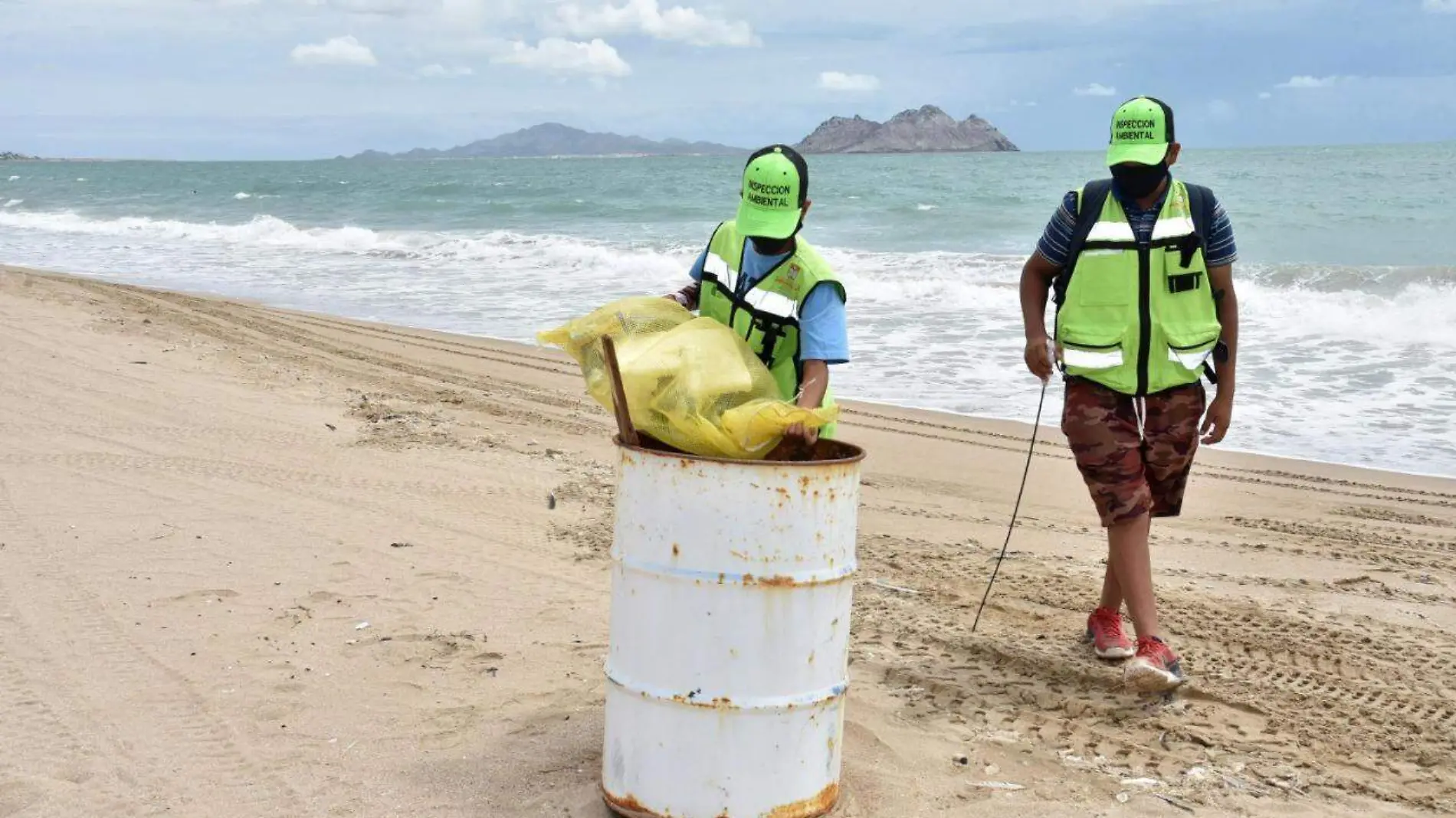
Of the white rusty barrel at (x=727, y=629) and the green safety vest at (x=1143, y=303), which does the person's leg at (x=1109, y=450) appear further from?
the white rusty barrel at (x=727, y=629)

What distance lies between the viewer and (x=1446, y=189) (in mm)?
34906

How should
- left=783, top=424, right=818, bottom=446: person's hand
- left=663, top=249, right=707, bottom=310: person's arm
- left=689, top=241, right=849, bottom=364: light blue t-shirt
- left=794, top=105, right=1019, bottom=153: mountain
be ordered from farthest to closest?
left=794, top=105, right=1019, bottom=153: mountain, left=663, top=249, right=707, bottom=310: person's arm, left=689, top=241, right=849, bottom=364: light blue t-shirt, left=783, top=424, right=818, bottom=446: person's hand

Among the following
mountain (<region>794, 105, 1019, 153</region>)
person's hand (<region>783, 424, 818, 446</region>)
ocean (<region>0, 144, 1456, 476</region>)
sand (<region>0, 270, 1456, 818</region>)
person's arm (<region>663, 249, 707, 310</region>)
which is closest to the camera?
person's hand (<region>783, 424, 818, 446</region>)

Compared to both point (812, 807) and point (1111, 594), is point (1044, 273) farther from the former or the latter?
point (812, 807)

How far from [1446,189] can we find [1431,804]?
35.8 metres

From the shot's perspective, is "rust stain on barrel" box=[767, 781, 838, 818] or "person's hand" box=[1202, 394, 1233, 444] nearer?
"rust stain on barrel" box=[767, 781, 838, 818]

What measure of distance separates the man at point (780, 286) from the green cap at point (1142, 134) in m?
1.09

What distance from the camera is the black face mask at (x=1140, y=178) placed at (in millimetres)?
4086

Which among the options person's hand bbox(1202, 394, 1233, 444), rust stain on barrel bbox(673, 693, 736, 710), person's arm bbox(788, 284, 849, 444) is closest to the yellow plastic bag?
person's arm bbox(788, 284, 849, 444)

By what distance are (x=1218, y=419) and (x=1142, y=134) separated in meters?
0.95

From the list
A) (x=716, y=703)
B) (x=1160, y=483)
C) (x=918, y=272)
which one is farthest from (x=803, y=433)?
(x=918, y=272)

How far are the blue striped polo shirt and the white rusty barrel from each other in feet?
4.63

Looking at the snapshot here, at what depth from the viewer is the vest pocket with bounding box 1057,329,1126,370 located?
4195mm

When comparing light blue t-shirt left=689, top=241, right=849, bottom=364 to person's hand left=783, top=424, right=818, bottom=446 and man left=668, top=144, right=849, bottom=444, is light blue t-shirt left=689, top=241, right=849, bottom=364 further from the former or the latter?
person's hand left=783, top=424, right=818, bottom=446
